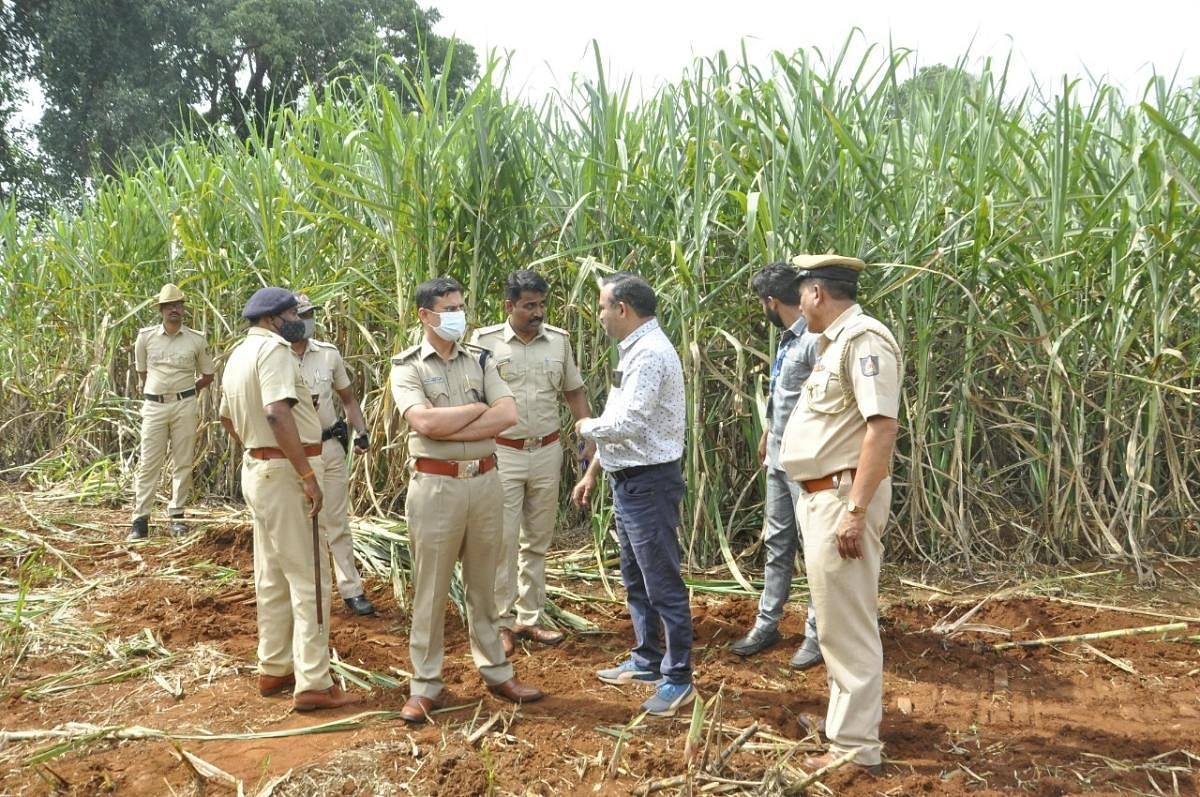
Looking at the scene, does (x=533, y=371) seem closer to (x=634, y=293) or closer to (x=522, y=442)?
(x=522, y=442)

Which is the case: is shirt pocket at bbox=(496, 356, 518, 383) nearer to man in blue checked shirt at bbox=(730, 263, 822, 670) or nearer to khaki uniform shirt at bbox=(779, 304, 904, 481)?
man in blue checked shirt at bbox=(730, 263, 822, 670)

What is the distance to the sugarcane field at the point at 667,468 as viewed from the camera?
2785 millimetres

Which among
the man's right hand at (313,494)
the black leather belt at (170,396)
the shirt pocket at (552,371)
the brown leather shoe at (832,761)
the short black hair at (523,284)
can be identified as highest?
the short black hair at (523,284)

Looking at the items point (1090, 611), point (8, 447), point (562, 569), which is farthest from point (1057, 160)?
point (8, 447)

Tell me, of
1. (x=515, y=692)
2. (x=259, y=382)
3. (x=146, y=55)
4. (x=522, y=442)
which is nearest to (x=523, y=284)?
(x=522, y=442)

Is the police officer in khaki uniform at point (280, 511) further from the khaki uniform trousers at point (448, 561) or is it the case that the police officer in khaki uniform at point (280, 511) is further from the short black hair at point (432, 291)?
the short black hair at point (432, 291)

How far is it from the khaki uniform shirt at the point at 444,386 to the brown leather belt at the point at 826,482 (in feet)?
3.64

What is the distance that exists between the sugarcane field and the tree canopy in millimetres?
13803

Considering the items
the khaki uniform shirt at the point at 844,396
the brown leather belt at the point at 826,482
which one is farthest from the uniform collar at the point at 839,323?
the brown leather belt at the point at 826,482

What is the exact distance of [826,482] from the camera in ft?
8.76

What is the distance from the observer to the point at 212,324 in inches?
269

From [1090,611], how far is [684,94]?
3196 mm

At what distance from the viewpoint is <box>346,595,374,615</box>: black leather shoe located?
14.6ft

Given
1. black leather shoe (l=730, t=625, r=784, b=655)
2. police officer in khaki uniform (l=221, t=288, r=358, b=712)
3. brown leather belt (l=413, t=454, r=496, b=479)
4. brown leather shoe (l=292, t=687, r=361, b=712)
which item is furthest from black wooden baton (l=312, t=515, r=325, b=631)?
black leather shoe (l=730, t=625, r=784, b=655)
